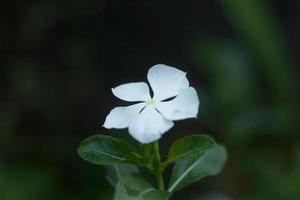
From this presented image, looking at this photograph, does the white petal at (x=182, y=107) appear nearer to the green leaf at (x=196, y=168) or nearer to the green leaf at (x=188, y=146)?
the green leaf at (x=188, y=146)

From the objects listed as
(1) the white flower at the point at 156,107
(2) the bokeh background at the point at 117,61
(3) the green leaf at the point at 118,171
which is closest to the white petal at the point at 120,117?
(1) the white flower at the point at 156,107

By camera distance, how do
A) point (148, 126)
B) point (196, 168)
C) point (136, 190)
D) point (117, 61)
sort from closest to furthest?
point (148, 126) → point (136, 190) → point (196, 168) → point (117, 61)

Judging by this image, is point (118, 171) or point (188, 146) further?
point (118, 171)

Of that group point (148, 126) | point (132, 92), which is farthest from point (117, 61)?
point (148, 126)

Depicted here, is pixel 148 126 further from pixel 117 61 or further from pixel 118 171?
pixel 117 61

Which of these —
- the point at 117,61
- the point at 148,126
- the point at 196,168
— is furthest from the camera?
the point at 117,61

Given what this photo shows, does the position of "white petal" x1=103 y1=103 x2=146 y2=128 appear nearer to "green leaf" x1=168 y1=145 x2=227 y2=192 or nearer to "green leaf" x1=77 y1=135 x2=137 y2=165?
"green leaf" x1=77 y1=135 x2=137 y2=165

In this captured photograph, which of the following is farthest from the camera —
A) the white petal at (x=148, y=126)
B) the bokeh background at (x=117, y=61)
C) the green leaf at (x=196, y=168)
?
the bokeh background at (x=117, y=61)
